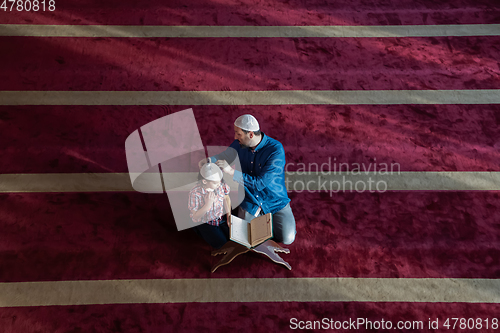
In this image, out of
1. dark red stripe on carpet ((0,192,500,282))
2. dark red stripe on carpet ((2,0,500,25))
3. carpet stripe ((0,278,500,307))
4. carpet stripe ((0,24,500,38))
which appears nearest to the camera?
carpet stripe ((0,278,500,307))

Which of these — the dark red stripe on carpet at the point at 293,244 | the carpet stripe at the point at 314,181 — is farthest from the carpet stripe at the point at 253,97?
the dark red stripe on carpet at the point at 293,244

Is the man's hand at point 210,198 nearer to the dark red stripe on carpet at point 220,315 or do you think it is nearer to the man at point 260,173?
the man at point 260,173

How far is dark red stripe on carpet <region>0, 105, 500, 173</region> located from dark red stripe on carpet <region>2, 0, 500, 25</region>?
1.30m

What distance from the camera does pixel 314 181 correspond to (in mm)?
3205

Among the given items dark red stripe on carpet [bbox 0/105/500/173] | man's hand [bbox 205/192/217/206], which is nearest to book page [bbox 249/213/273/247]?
man's hand [bbox 205/192/217/206]

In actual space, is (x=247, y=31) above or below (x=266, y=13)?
below

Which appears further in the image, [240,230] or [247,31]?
[247,31]

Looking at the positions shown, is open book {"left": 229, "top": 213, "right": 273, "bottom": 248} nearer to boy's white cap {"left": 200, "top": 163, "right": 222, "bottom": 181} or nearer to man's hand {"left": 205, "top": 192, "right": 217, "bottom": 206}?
man's hand {"left": 205, "top": 192, "right": 217, "bottom": 206}

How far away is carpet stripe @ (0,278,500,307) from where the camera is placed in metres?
2.57

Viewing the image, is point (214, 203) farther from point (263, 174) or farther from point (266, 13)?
point (266, 13)

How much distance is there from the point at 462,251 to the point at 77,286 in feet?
9.11

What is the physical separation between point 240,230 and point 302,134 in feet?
4.46

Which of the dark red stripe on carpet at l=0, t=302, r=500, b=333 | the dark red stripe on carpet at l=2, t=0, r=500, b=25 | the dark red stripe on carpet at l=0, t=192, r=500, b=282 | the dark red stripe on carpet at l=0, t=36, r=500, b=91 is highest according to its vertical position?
the dark red stripe on carpet at l=2, t=0, r=500, b=25

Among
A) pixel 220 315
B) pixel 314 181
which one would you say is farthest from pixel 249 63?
pixel 220 315
